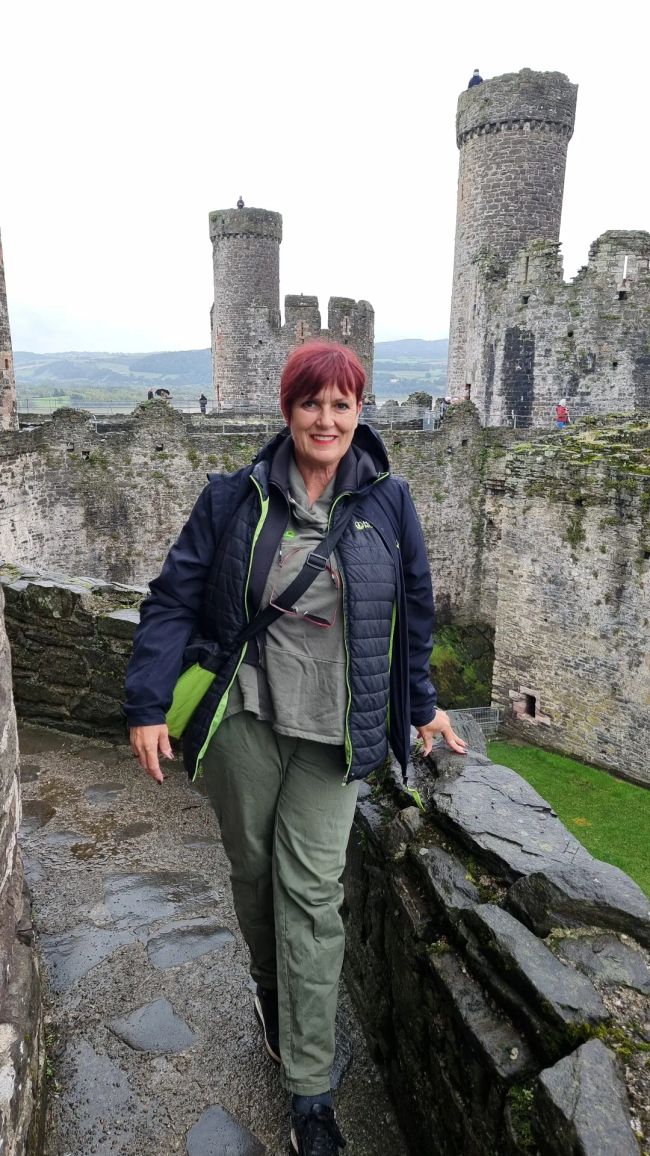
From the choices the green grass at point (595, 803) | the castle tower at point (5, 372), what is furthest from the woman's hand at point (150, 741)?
the castle tower at point (5, 372)

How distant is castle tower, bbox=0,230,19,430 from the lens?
13117 mm

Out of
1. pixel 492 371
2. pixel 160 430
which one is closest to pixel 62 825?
pixel 160 430

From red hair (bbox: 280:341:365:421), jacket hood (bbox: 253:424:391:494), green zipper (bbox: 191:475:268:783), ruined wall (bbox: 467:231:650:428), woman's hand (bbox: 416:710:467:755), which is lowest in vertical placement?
woman's hand (bbox: 416:710:467:755)

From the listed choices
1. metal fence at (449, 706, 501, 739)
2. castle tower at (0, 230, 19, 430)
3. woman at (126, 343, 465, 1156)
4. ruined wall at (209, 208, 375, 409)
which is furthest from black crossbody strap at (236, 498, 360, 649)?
ruined wall at (209, 208, 375, 409)

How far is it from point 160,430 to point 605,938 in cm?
1445

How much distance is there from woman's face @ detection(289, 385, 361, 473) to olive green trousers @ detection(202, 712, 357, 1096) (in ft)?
2.50

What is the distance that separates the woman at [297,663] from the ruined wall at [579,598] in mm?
8561

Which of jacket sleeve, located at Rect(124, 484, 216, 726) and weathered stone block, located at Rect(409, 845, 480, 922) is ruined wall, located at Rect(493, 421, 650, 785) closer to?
weathered stone block, located at Rect(409, 845, 480, 922)

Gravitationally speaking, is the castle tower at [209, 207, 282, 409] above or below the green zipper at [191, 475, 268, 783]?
above

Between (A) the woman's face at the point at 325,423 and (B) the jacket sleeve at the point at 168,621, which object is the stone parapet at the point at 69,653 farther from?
(A) the woman's face at the point at 325,423

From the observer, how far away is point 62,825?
12.7ft

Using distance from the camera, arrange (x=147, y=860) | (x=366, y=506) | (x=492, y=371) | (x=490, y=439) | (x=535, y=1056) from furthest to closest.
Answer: (x=492, y=371), (x=490, y=439), (x=147, y=860), (x=366, y=506), (x=535, y=1056)

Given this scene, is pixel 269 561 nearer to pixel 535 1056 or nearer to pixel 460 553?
pixel 535 1056

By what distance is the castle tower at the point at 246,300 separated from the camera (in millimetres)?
26000
